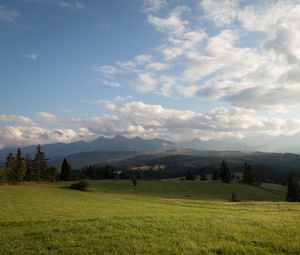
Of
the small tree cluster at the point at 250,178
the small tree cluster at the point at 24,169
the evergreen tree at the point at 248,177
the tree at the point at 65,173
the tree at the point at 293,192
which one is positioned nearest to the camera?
the tree at the point at 293,192

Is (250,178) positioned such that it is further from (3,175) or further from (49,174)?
(3,175)

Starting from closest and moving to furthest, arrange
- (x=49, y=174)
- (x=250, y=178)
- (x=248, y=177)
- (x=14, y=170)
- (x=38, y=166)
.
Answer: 1. (x=14, y=170)
2. (x=38, y=166)
3. (x=49, y=174)
4. (x=250, y=178)
5. (x=248, y=177)

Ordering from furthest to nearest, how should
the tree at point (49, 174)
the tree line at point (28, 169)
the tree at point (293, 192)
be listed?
the tree at point (49, 174) → the tree line at point (28, 169) → the tree at point (293, 192)

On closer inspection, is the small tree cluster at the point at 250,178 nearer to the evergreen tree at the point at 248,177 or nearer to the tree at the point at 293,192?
the evergreen tree at the point at 248,177

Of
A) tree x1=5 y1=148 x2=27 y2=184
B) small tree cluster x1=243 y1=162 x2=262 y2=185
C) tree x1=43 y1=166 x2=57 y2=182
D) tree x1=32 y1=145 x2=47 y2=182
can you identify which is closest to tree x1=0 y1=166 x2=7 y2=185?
tree x1=5 y1=148 x2=27 y2=184

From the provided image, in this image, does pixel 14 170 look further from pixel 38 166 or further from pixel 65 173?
pixel 65 173

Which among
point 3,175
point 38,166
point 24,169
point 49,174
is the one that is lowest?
point 49,174

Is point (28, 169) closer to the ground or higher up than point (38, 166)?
closer to the ground

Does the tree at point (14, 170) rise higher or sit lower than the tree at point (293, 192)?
higher

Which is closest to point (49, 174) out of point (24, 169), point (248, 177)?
point (24, 169)

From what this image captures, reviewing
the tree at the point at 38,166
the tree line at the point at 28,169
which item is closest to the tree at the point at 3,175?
the tree line at the point at 28,169

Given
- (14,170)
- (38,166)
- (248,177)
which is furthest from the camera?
(248,177)

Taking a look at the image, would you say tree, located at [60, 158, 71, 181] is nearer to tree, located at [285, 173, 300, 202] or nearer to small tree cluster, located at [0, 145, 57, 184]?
small tree cluster, located at [0, 145, 57, 184]

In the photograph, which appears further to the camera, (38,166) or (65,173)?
(65,173)
